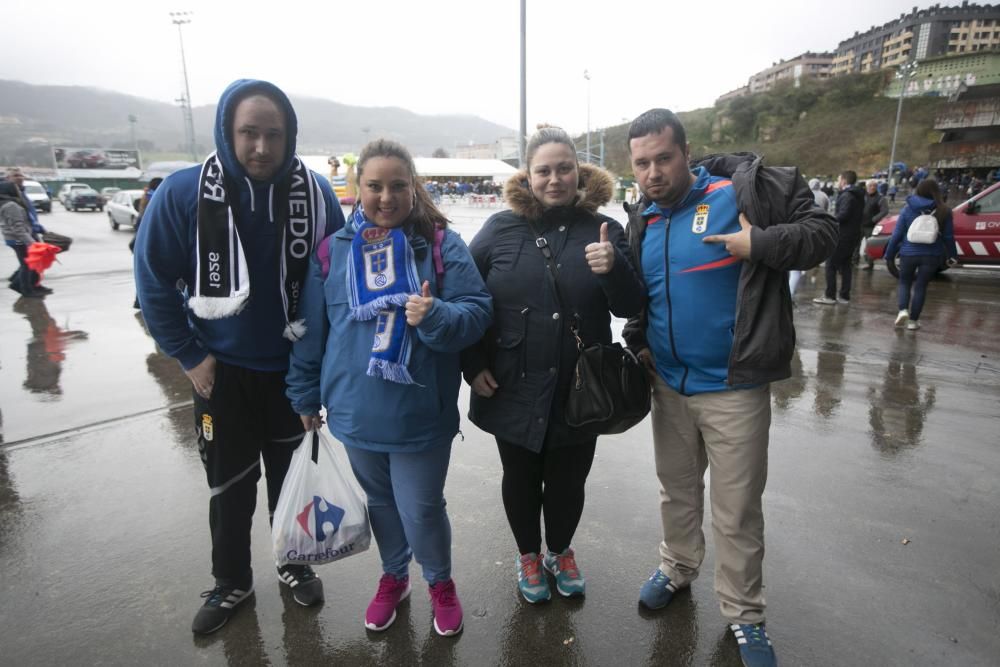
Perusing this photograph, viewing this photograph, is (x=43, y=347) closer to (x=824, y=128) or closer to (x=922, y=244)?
(x=922, y=244)

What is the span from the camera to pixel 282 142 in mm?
2279

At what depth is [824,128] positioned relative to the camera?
→ 6981 centimetres

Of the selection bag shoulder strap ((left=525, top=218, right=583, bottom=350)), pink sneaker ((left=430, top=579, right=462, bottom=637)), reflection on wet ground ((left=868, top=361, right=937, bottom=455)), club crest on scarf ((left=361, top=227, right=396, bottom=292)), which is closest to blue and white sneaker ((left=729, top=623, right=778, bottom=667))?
pink sneaker ((left=430, top=579, right=462, bottom=637))

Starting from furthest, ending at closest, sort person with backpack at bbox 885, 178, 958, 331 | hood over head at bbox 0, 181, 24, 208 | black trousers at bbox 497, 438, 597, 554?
hood over head at bbox 0, 181, 24, 208 < person with backpack at bbox 885, 178, 958, 331 < black trousers at bbox 497, 438, 597, 554

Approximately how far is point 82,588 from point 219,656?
33.9 inches

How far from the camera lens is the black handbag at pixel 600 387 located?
7.50ft

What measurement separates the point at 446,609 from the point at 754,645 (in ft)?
3.90

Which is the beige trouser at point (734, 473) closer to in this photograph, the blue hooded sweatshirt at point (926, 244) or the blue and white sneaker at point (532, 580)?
the blue and white sneaker at point (532, 580)

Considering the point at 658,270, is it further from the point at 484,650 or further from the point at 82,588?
the point at 82,588

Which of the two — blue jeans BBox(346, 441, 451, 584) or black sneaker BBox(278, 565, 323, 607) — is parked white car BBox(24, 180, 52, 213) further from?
blue jeans BBox(346, 441, 451, 584)

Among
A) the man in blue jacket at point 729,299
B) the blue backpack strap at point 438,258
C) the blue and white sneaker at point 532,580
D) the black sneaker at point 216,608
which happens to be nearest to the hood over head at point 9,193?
the black sneaker at point 216,608

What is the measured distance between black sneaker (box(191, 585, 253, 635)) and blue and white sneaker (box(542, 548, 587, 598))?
137cm

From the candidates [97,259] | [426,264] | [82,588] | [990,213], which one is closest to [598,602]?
[426,264]

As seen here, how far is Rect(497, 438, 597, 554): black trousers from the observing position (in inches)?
98.4
